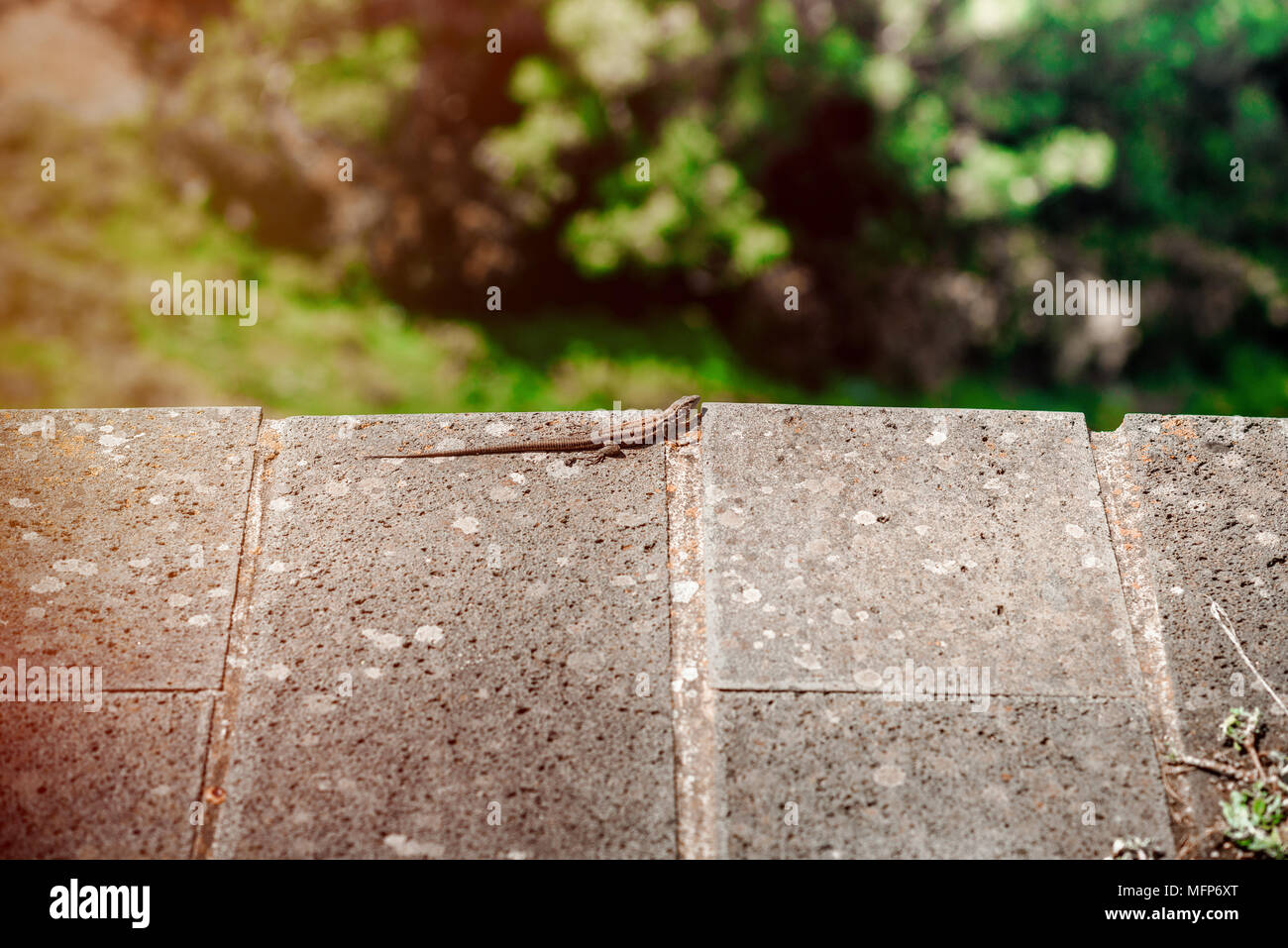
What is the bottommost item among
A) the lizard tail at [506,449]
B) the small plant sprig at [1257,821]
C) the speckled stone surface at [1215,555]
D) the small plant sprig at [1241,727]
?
the small plant sprig at [1257,821]

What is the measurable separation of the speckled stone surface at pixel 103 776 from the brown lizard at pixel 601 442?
2.23 feet

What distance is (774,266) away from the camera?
5.52 m

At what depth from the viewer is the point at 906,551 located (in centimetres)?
195

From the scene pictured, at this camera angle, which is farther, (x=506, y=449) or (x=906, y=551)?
(x=506, y=449)

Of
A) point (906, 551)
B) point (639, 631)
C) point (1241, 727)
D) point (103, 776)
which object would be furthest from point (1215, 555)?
point (103, 776)

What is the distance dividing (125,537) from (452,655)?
754mm

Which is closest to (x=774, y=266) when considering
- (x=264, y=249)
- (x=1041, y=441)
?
(x=264, y=249)

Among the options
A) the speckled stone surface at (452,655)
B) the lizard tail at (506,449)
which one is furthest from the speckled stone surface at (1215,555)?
the lizard tail at (506,449)

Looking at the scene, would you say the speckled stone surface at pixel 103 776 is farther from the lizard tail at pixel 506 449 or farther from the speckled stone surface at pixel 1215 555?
the speckled stone surface at pixel 1215 555

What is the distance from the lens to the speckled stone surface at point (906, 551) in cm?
180

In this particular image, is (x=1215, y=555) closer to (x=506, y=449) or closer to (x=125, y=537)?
(x=506, y=449)

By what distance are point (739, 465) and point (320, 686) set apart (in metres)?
0.98

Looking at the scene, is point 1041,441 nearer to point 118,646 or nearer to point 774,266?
point 118,646

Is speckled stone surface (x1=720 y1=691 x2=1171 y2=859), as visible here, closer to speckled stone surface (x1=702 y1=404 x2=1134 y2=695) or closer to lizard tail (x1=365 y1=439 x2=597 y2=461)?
speckled stone surface (x1=702 y1=404 x2=1134 y2=695)
